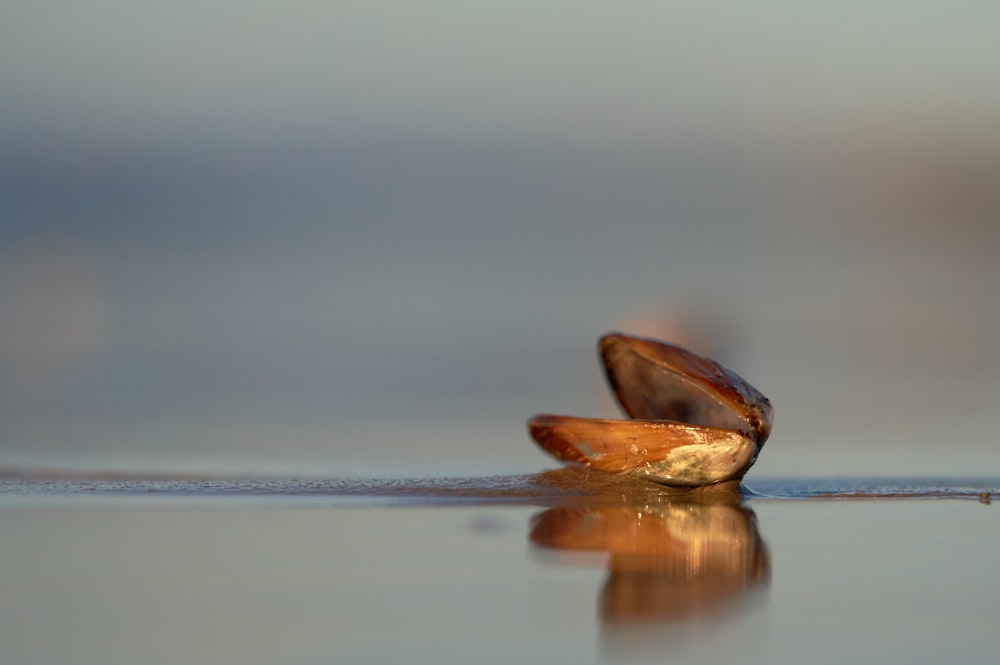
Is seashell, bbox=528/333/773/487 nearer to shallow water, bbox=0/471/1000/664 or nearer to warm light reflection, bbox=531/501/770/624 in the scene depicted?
shallow water, bbox=0/471/1000/664

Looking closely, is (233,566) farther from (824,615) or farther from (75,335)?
(75,335)

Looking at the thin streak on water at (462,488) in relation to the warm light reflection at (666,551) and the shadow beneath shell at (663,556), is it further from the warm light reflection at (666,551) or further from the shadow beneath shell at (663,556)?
the warm light reflection at (666,551)

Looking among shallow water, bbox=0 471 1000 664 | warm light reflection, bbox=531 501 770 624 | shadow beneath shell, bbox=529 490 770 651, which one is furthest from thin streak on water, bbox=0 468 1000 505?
warm light reflection, bbox=531 501 770 624

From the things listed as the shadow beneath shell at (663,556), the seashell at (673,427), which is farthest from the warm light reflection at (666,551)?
the seashell at (673,427)

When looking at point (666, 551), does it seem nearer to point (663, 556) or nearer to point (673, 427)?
point (663, 556)

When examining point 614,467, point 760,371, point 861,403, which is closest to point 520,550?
point 614,467

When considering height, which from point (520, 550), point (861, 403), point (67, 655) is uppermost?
point (861, 403)
